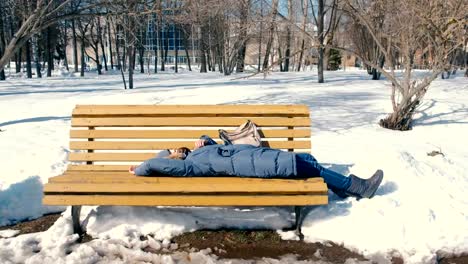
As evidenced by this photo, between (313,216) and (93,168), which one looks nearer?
(313,216)

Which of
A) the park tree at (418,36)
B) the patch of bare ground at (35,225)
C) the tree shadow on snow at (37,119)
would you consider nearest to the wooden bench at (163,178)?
the patch of bare ground at (35,225)

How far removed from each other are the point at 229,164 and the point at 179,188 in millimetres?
558

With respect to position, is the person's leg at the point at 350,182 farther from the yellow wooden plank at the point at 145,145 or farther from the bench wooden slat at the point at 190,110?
the bench wooden slat at the point at 190,110

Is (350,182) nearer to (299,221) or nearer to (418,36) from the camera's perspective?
(299,221)

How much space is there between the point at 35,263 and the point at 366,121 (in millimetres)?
6811

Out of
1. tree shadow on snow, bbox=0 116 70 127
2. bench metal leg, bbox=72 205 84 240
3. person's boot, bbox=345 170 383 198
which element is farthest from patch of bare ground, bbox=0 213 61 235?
tree shadow on snow, bbox=0 116 70 127

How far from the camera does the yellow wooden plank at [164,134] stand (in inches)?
172

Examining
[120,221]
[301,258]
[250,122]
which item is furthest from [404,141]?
[120,221]

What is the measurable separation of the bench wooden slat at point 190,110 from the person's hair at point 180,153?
1.48 ft

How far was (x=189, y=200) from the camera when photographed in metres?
3.50

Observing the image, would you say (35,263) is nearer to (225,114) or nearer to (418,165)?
(225,114)

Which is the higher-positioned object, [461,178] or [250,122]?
[250,122]

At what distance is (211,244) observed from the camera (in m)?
3.75

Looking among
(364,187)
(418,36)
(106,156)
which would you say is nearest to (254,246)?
(364,187)
